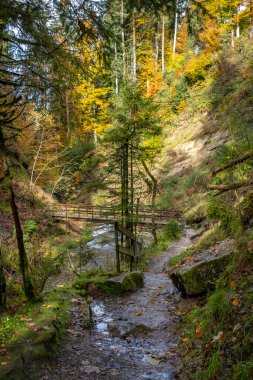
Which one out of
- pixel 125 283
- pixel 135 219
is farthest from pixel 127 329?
pixel 135 219

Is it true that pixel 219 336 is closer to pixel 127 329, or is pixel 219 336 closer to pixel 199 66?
pixel 127 329

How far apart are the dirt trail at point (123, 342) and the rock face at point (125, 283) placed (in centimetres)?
25

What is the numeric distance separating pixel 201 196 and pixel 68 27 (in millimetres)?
14330

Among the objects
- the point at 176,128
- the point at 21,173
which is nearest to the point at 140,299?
the point at 21,173

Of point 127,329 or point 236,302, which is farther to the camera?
point 127,329

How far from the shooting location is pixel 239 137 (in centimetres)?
1692

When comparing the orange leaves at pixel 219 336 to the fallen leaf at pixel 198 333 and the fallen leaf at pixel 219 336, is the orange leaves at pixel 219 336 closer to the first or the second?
the fallen leaf at pixel 219 336

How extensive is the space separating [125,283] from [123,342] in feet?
8.17

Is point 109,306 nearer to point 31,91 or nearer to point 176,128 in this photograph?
point 31,91

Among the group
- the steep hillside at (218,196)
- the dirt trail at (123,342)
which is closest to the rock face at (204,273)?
the steep hillside at (218,196)

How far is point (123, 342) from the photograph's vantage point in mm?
5012

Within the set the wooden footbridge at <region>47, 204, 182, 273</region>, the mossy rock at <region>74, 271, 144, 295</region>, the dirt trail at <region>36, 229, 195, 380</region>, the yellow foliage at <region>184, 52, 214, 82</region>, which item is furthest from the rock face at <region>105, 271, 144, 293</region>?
the yellow foliage at <region>184, 52, 214, 82</region>

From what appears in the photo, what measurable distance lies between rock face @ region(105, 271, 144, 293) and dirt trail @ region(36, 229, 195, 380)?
0.81 feet

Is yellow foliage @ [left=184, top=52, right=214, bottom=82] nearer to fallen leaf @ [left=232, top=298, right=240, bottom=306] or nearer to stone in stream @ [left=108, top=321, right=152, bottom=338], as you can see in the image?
stone in stream @ [left=108, top=321, right=152, bottom=338]
